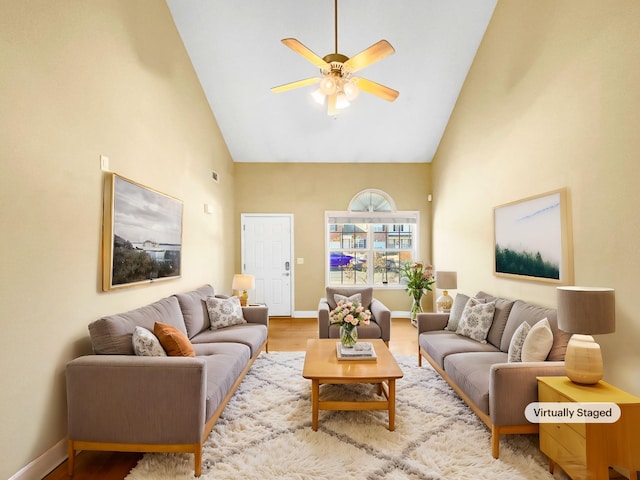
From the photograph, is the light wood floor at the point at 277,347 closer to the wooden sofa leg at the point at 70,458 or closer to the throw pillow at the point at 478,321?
the wooden sofa leg at the point at 70,458

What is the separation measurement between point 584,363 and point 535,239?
4.81 feet

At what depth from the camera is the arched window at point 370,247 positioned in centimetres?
642

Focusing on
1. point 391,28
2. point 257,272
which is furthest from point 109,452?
point 391,28

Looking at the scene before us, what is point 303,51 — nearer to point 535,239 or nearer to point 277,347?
point 535,239

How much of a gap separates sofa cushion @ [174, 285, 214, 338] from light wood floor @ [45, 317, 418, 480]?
42.8 inches

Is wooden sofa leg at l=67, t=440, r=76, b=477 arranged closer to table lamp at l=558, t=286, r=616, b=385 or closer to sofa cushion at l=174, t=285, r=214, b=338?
sofa cushion at l=174, t=285, r=214, b=338

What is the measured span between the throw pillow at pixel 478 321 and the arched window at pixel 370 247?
9.69 ft

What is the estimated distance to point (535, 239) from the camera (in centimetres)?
316

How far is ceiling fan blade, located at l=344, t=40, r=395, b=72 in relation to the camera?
2.49 meters

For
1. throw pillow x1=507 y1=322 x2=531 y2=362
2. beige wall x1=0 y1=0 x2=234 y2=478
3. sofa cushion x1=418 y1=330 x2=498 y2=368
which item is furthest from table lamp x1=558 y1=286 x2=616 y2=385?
beige wall x1=0 y1=0 x2=234 y2=478

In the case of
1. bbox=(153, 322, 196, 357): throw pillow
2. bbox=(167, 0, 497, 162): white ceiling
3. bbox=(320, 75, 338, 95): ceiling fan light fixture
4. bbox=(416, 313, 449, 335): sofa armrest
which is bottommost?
bbox=(416, 313, 449, 335): sofa armrest

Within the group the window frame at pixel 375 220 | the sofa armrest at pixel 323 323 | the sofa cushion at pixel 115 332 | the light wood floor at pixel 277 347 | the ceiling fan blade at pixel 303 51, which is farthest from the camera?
the window frame at pixel 375 220

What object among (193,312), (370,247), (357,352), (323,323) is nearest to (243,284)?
(193,312)

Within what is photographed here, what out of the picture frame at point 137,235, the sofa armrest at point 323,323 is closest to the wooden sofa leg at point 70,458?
the picture frame at point 137,235
